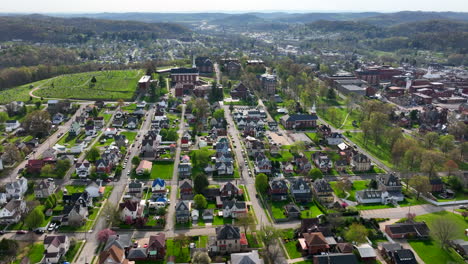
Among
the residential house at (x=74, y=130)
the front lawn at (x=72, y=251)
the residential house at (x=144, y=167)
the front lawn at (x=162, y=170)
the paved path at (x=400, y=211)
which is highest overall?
the residential house at (x=74, y=130)

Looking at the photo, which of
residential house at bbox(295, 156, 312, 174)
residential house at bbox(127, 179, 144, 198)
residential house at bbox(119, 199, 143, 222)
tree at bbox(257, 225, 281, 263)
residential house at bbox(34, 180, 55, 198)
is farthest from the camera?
residential house at bbox(295, 156, 312, 174)

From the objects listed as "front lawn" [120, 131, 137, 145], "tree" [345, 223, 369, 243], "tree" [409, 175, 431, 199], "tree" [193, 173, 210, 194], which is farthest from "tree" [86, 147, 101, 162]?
"tree" [409, 175, 431, 199]

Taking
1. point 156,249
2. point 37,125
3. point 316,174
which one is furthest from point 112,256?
point 37,125

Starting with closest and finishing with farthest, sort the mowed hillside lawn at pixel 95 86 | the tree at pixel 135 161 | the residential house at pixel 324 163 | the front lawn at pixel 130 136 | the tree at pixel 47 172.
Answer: the tree at pixel 47 172 → the tree at pixel 135 161 → the residential house at pixel 324 163 → the front lawn at pixel 130 136 → the mowed hillside lawn at pixel 95 86

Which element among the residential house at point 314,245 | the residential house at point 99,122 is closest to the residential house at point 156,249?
the residential house at point 314,245

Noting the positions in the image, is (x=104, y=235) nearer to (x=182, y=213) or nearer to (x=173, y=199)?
(x=182, y=213)

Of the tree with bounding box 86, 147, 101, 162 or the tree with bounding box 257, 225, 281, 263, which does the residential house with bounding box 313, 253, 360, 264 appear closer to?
the tree with bounding box 257, 225, 281, 263

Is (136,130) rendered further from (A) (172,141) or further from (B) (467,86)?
(B) (467,86)

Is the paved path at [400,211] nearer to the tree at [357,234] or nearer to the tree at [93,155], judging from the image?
the tree at [357,234]
